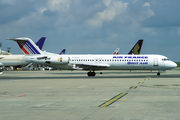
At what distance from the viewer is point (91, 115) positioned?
9.42 metres

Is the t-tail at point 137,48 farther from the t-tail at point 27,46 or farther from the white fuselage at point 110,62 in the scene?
the t-tail at point 27,46

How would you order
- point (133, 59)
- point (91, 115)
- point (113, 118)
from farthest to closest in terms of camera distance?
point (133, 59) → point (91, 115) → point (113, 118)

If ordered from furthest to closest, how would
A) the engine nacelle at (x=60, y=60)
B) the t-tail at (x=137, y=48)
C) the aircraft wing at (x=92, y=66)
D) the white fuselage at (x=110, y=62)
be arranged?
1. the t-tail at (x=137, y=48)
2. the engine nacelle at (x=60, y=60)
3. the aircraft wing at (x=92, y=66)
4. the white fuselage at (x=110, y=62)

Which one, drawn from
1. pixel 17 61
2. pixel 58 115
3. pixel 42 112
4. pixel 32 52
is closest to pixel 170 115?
pixel 58 115

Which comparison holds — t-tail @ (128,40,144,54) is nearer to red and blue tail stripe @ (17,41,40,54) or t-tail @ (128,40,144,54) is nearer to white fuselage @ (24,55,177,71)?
white fuselage @ (24,55,177,71)

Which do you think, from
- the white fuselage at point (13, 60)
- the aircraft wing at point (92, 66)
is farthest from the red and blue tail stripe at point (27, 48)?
the white fuselage at point (13, 60)

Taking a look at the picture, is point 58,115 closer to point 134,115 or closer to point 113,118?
point 113,118

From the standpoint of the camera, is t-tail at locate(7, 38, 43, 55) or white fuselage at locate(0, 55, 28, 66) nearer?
t-tail at locate(7, 38, 43, 55)

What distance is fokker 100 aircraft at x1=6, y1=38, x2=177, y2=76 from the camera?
1766 inches

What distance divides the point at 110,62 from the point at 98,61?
228 cm

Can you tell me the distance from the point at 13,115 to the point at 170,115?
572 cm

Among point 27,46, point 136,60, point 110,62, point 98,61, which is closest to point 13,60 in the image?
point 27,46

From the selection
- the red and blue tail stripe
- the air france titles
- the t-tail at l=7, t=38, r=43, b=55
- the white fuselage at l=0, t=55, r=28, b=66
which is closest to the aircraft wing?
the air france titles

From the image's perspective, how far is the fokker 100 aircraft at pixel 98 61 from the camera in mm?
44844
